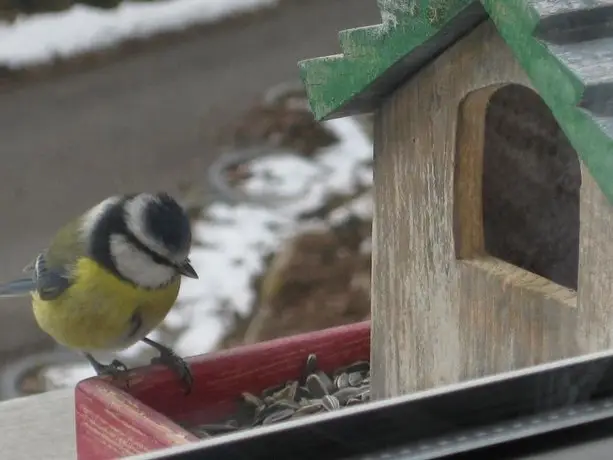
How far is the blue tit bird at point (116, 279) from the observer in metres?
1.14

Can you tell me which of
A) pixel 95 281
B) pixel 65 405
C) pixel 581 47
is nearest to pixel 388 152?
pixel 581 47

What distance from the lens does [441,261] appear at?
0.94m

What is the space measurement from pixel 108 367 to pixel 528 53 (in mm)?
546

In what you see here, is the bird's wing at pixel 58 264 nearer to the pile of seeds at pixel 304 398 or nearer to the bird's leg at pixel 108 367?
the bird's leg at pixel 108 367

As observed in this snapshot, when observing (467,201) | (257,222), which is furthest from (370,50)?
(257,222)

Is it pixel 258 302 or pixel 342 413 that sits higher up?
pixel 342 413

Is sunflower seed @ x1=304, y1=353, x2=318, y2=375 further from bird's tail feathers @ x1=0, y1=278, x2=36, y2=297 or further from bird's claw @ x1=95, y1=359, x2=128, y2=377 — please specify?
bird's tail feathers @ x1=0, y1=278, x2=36, y2=297

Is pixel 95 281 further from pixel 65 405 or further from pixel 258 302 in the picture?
pixel 258 302

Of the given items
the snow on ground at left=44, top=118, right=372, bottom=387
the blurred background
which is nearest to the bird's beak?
the blurred background

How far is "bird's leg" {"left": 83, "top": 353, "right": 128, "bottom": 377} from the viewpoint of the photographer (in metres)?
1.00

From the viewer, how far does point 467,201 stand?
918 mm

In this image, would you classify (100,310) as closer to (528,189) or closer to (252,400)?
(252,400)

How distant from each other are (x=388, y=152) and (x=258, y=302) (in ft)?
2.58

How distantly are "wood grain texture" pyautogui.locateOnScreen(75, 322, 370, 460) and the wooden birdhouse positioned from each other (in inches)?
2.6
